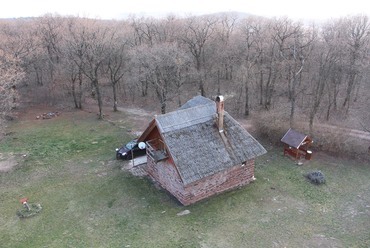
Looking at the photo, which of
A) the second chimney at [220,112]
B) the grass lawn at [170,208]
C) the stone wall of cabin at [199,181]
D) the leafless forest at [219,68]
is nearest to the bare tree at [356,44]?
the leafless forest at [219,68]

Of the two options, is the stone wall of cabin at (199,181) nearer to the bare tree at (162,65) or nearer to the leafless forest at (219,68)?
the leafless forest at (219,68)

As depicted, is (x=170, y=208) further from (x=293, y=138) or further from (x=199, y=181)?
(x=293, y=138)

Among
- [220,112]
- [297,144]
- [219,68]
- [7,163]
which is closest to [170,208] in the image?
[220,112]

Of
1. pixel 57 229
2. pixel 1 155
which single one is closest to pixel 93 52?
pixel 1 155

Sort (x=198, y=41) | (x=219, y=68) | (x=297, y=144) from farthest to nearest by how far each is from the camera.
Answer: (x=219, y=68) < (x=198, y=41) < (x=297, y=144)

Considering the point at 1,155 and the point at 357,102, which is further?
the point at 357,102

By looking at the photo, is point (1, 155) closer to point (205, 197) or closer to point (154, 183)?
point (154, 183)

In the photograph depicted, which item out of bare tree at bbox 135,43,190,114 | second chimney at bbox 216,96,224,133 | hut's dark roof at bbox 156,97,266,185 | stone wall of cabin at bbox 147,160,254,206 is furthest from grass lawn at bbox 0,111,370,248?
bare tree at bbox 135,43,190,114
